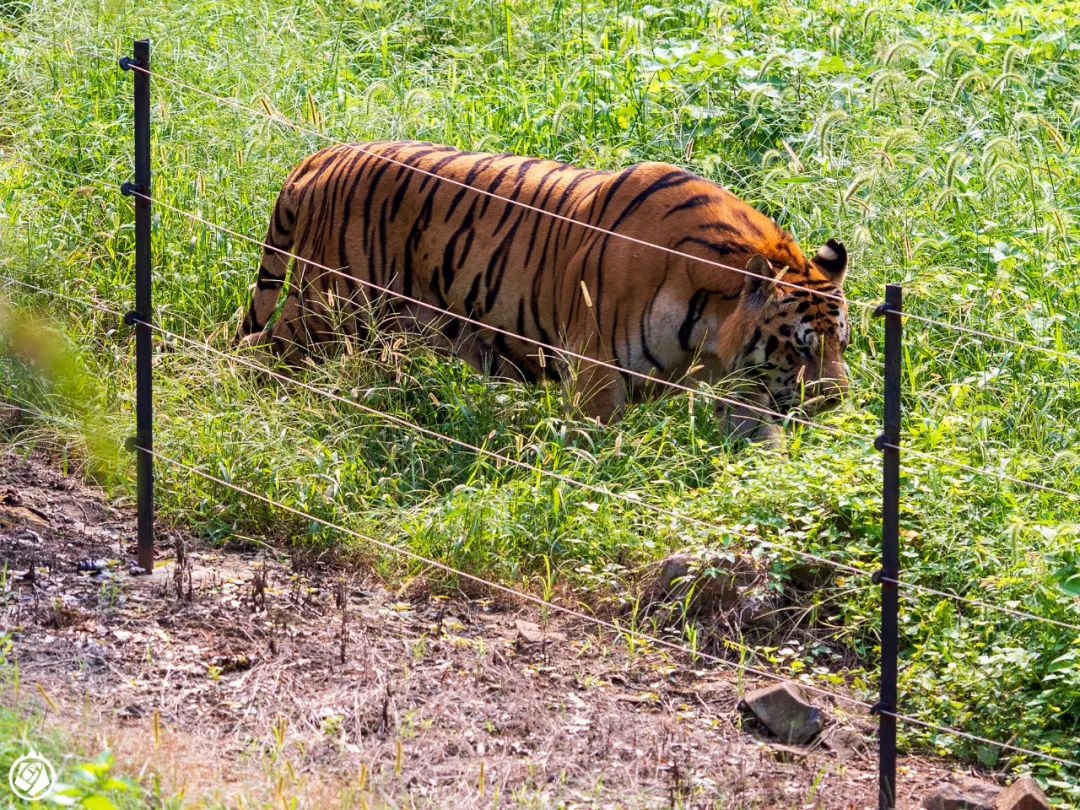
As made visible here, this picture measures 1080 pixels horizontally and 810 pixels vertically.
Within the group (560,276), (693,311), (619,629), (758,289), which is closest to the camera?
(619,629)

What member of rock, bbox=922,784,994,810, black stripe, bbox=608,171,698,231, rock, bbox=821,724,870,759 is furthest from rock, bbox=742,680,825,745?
black stripe, bbox=608,171,698,231

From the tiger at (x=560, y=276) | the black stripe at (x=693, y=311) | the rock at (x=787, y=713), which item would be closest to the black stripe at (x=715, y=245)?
the tiger at (x=560, y=276)

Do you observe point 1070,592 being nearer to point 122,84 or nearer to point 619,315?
point 619,315

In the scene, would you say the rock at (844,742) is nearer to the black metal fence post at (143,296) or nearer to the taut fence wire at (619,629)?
the taut fence wire at (619,629)

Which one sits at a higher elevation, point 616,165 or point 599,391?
point 616,165

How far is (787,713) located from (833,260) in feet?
7.09

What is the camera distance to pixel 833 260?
577 cm

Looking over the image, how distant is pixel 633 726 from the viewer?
4148 mm

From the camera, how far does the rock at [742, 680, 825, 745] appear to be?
420cm

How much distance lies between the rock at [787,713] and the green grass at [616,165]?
1.14ft

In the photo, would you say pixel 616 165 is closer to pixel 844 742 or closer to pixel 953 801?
pixel 844 742

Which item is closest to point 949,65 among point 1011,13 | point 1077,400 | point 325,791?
point 1011,13

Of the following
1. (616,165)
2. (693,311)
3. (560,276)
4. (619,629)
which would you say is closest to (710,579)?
(619,629)

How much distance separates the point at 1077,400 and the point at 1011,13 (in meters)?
3.81
